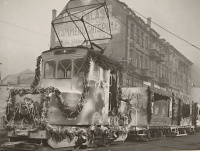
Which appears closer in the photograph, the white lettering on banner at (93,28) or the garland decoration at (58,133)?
the garland decoration at (58,133)

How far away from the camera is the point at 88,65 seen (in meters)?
10.0

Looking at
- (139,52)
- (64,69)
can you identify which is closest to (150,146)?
(64,69)

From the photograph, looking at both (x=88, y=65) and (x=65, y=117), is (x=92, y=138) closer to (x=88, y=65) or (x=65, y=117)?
(x=65, y=117)

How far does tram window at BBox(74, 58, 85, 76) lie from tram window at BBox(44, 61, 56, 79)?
0.91 m

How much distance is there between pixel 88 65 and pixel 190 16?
13.4ft

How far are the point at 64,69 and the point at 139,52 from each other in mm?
25834

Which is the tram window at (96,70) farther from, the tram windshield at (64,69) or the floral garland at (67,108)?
the floral garland at (67,108)

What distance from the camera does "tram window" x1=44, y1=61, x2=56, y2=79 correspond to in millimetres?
10547

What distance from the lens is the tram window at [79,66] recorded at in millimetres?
10000

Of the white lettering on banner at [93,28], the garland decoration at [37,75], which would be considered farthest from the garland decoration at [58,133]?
the white lettering on banner at [93,28]

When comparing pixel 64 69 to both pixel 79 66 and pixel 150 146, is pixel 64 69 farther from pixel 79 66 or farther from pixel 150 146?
pixel 150 146

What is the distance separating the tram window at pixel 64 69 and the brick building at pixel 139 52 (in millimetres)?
13996

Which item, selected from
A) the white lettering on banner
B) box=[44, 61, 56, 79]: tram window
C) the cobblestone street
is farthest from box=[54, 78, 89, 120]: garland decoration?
the white lettering on banner

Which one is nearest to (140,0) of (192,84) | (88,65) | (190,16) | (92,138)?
(190,16)
